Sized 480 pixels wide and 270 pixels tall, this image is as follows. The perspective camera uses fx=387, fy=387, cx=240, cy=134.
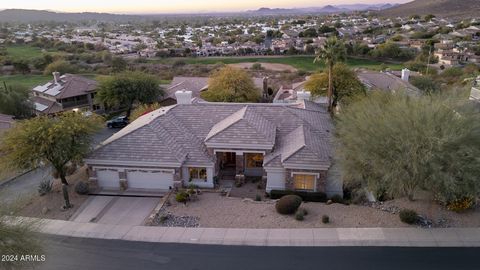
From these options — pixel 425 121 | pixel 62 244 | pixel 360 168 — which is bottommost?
pixel 62 244

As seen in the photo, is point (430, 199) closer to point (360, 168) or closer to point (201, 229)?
point (360, 168)

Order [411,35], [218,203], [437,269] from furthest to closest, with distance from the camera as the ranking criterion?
[411,35], [218,203], [437,269]

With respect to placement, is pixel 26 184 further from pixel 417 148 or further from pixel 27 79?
pixel 27 79

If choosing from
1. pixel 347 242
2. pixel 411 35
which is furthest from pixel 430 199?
pixel 411 35

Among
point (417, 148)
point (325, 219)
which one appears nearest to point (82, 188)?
point (325, 219)

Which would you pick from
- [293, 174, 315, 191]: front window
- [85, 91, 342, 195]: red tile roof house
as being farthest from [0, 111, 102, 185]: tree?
[293, 174, 315, 191]: front window

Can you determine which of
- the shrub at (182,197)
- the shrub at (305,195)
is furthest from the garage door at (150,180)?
the shrub at (305,195)
